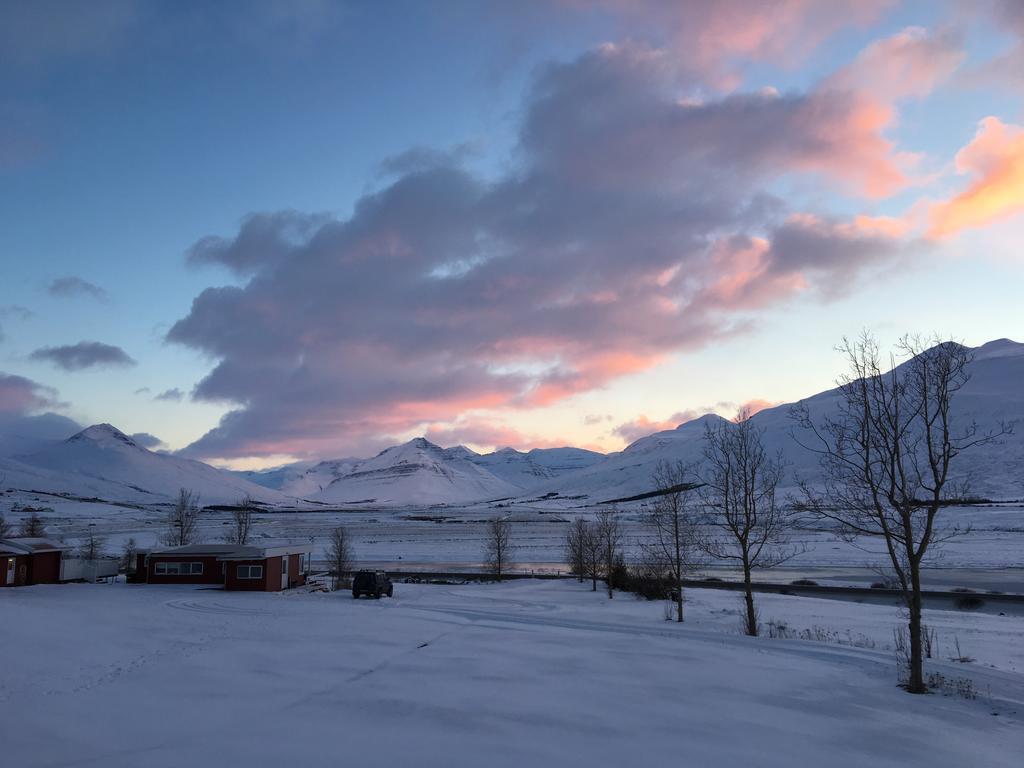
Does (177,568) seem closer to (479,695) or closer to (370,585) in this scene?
(370,585)

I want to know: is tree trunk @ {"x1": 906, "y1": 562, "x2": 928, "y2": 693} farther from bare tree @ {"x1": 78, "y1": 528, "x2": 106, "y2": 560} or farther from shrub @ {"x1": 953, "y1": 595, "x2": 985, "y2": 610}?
bare tree @ {"x1": 78, "y1": 528, "x2": 106, "y2": 560}

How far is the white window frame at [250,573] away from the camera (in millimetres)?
44688

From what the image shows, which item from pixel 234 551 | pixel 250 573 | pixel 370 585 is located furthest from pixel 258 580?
pixel 370 585

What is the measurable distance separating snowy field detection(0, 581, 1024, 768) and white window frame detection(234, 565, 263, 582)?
50.8ft

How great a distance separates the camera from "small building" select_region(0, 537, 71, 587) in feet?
143

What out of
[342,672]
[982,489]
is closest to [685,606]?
[342,672]

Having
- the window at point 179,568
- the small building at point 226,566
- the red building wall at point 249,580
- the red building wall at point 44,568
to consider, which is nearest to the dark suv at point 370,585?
the red building wall at point 249,580

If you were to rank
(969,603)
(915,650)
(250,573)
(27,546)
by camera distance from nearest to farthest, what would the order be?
(915,650), (969,603), (250,573), (27,546)

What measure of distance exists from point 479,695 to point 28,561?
1735 inches

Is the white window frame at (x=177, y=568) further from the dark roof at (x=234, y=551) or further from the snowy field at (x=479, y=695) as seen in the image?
the snowy field at (x=479, y=695)

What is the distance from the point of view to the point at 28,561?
150ft

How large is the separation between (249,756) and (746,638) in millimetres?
18741

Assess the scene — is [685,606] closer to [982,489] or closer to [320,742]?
[320,742]

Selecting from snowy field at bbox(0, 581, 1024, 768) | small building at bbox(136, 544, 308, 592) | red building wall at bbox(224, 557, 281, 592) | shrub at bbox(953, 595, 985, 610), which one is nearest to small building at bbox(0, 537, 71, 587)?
small building at bbox(136, 544, 308, 592)
